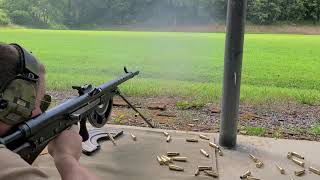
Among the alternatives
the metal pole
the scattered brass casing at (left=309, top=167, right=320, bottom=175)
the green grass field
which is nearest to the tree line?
the green grass field

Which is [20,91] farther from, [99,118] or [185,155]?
[185,155]

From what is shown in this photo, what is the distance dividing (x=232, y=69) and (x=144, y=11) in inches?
345

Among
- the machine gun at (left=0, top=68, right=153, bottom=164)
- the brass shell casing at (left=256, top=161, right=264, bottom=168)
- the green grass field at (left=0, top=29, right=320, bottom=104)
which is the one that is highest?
the machine gun at (left=0, top=68, right=153, bottom=164)

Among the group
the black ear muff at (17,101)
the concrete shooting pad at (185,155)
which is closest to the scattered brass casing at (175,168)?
the concrete shooting pad at (185,155)

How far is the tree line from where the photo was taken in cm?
1223

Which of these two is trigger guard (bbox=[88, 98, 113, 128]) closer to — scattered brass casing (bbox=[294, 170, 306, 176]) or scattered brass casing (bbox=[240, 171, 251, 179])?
scattered brass casing (bbox=[240, 171, 251, 179])

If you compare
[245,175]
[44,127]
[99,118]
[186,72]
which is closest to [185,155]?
[245,175]

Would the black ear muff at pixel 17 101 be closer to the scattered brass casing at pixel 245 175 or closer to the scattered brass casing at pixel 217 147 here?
the scattered brass casing at pixel 245 175

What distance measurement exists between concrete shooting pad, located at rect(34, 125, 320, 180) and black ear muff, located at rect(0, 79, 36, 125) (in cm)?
148

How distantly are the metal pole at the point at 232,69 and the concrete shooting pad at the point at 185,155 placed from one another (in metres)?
0.15

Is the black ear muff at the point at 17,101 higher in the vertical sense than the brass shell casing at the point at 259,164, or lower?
higher

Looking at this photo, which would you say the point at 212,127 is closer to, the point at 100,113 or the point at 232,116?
the point at 232,116

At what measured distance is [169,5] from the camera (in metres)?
12.4

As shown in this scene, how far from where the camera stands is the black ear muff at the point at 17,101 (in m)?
1.38
